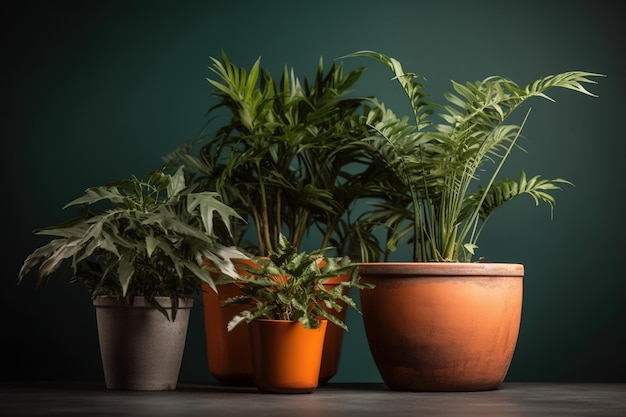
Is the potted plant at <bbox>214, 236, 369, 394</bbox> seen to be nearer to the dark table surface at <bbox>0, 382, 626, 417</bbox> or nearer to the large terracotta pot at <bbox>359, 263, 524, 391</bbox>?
the dark table surface at <bbox>0, 382, 626, 417</bbox>

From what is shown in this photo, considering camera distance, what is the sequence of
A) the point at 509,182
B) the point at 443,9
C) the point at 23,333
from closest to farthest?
the point at 509,182
the point at 23,333
the point at 443,9

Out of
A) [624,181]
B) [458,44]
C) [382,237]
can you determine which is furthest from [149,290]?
[624,181]

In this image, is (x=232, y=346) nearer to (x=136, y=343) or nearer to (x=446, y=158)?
(x=136, y=343)

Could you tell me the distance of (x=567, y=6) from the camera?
3475 millimetres

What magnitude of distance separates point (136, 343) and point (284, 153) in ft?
2.61

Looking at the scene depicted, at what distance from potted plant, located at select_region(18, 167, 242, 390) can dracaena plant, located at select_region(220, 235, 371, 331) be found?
110mm

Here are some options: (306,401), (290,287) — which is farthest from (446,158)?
(306,401)

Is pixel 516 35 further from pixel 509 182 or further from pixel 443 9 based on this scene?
pixel 509 182

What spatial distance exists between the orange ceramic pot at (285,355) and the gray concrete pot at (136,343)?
29 centimetres

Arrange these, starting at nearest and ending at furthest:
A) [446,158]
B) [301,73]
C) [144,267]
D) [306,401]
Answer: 1. [306,401]
2. [144,267]
3. [446,158]
4. [301,73]

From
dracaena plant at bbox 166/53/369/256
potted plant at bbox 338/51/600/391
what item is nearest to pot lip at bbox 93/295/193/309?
dracaena plant at bbox 166/53/369/256

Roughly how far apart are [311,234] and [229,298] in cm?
74

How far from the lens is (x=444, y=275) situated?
2.66m

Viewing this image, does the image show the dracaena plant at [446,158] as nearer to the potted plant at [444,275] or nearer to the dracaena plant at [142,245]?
the potted plant at [444,275]
